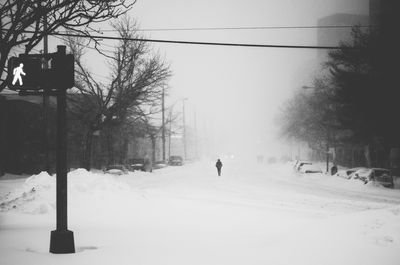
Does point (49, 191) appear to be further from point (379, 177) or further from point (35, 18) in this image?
point (379, 177)

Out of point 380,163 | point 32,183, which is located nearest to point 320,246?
point 32,183

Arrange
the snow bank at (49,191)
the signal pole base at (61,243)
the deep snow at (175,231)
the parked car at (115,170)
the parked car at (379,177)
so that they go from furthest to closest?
the parked car at (115,170), the parked car at (379,177), the snow bank at (49,191), the deep snow at (175,231), the signal pole base at (61,243)

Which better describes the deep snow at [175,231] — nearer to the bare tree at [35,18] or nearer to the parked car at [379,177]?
the bare tree at [35,18]

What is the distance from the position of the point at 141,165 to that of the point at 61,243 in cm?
4624

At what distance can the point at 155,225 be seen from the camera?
37.8ft

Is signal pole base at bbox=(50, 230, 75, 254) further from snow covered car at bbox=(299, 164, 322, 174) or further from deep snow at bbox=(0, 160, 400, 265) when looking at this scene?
snow covered car at bbox=(299, 164, 322, 174)

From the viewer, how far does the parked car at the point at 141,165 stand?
52.5 meters

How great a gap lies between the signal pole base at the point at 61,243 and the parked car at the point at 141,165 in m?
43.8

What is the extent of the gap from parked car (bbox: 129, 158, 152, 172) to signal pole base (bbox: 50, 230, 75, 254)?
43.8m

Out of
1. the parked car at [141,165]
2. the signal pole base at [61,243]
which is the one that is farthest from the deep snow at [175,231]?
the parked car at [141,165]

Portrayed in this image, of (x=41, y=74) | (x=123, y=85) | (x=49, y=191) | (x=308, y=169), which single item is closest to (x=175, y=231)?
(x=41, y=74)

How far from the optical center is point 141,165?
53.5 metres

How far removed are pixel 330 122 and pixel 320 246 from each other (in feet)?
135

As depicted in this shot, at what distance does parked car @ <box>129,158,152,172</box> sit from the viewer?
5246cm
